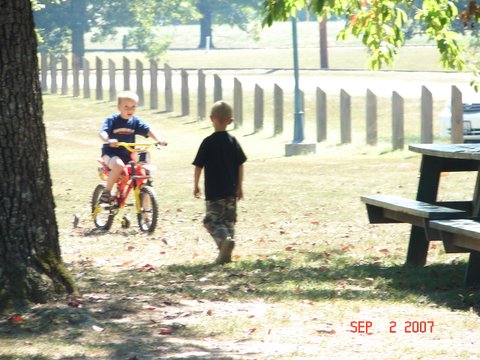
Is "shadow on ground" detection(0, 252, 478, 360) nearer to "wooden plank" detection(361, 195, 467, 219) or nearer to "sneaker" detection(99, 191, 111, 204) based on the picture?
"wooden plank" detection(361, 195, 467, 219)

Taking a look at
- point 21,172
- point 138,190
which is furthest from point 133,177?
point 21,172

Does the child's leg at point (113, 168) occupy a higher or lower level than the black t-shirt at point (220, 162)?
lower

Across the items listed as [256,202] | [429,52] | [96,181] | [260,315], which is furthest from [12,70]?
[429,52]

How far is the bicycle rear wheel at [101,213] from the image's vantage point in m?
14.3

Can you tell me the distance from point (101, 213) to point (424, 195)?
473cm

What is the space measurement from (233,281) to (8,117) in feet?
8.33

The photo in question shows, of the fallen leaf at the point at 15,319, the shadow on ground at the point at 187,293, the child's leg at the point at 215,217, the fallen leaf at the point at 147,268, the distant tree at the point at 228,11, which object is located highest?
the distant tree at the point at 228,11

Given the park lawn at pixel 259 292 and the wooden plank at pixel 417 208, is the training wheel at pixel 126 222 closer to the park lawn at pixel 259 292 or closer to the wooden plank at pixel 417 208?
the park lawn at pixel 259 292

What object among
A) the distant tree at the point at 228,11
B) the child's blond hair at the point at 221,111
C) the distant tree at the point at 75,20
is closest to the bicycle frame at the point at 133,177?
the child's blond hair at the point at 221,111

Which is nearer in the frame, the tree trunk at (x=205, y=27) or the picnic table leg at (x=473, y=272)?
the picnic table leg at (x=473, y=272)

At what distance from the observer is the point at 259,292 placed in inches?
383

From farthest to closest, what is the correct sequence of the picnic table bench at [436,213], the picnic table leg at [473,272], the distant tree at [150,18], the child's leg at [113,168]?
1. the distant tree at [150,18]
2. the child's leg at [113,168]
3. the picnic table leg at [473,272]
4. the picnic table bench at [436,213]

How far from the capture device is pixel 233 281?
10.3 metres

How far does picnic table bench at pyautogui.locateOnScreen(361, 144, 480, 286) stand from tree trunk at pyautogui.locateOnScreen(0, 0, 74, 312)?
9.44ft
